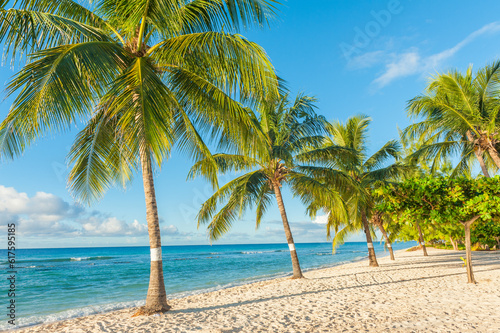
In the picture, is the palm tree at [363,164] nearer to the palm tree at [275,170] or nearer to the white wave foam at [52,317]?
the palm tree at [275,170]

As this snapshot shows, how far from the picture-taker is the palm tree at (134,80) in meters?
4.62

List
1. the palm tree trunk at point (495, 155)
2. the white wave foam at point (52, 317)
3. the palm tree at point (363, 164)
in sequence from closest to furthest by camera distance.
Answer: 1. the white wave foam at point (52, 317)
2. the palm tree trunk at point (495, 155)
3. the palm tree at point (363, 164)

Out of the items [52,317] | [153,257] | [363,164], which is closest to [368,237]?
[363,164]

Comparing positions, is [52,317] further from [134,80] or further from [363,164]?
[363,164]

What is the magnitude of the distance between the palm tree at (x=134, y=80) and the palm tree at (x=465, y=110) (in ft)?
28.2

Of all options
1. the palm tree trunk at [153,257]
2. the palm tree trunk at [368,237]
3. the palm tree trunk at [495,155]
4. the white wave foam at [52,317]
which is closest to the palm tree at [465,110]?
the palm tree trunk at [495,155]

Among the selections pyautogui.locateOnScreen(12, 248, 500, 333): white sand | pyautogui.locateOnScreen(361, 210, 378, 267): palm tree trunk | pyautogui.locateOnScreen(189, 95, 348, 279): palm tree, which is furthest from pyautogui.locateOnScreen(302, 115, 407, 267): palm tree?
pyautogui.locateOnScreen(12, 248, 500, 333): white sand

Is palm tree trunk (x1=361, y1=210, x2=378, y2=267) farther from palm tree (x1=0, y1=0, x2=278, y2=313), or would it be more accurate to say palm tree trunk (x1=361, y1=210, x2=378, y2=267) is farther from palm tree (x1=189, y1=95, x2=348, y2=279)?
palm tree (x1=0, y1=0, x2=278, y2=313)

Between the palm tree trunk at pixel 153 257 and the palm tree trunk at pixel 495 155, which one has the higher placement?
the palm tree trunk at pixel 495 155

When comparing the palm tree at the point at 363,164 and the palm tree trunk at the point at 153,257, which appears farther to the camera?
the palm tree at the point at 363,164

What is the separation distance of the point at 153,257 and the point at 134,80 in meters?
3.37

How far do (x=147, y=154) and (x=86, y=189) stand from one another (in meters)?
3.30

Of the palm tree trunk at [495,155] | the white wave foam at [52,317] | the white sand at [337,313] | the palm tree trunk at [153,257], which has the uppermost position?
the palm tree trunk at [495,155]

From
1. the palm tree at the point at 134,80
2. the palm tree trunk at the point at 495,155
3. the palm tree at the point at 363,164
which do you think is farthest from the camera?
the palm tree at the point at 363,164
